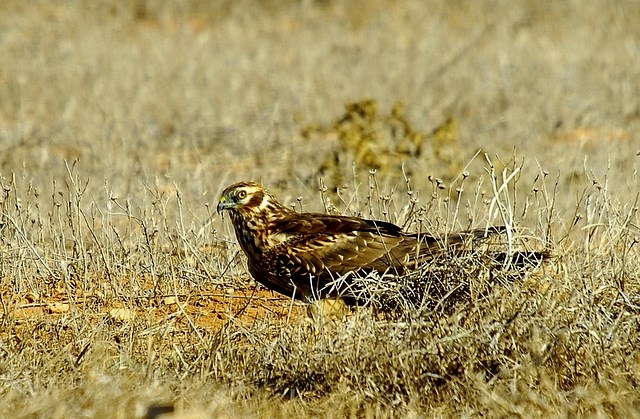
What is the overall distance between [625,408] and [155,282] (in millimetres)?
3018

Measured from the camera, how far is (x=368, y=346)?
5230 millimetres

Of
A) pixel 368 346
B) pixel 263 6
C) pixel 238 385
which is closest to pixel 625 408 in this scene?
pixel 368 346

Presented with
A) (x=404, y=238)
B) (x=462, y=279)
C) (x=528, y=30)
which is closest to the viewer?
(x=462, y=279)

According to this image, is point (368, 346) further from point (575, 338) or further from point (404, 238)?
point (404, 238)

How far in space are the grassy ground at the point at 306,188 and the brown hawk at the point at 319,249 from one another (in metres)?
0.20

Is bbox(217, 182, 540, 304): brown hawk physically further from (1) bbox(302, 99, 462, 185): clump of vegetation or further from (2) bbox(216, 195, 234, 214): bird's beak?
(1) bbox(302, 99, 462, 185): clump of vegetation

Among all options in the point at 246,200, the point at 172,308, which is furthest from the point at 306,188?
the point at 172,308

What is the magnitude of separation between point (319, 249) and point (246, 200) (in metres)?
0.58

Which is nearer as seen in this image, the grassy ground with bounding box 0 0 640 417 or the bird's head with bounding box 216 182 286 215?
the grassy ground with bounding box 0 0 640 417

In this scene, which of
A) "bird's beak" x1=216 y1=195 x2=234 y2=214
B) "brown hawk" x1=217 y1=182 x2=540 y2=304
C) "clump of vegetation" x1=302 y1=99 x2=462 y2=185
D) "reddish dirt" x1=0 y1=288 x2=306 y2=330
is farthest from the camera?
"clump of vegetation" x1=302 y1=99 x2=462 y2=185

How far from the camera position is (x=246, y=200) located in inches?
267

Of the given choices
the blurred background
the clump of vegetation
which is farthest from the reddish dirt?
the clump of vegetation

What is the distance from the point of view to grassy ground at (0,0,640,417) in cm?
511

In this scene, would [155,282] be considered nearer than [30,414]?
No
